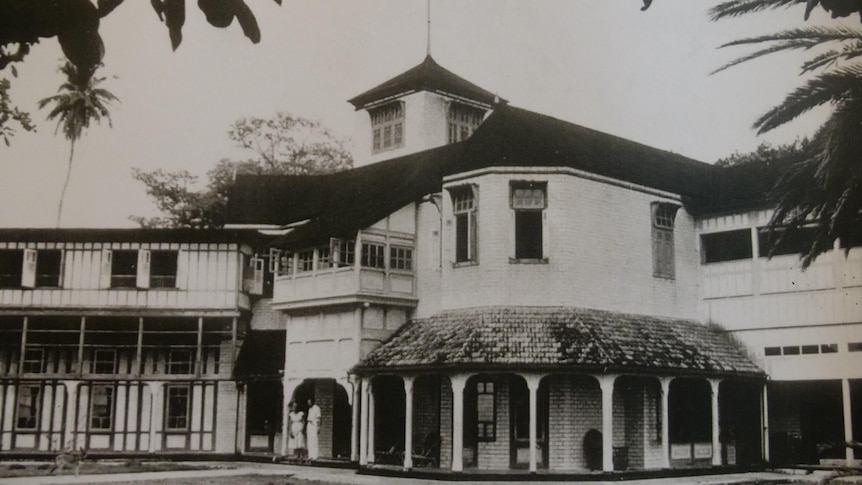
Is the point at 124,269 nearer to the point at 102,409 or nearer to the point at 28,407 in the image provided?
the point at 102,409

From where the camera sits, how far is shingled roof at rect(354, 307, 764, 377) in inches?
714

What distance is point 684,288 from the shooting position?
21.6 meters

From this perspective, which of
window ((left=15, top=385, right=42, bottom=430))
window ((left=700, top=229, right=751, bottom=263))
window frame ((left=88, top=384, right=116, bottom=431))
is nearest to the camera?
window ((left=700, top=229, right=751, bottom=263))

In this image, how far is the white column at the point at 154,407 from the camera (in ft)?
80.6

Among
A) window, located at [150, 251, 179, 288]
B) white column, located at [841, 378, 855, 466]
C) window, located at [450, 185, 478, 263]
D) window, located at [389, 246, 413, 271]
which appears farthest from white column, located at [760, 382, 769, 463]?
window, located at [150, 251, 179, 288]

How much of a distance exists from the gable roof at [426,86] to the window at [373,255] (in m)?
7.48

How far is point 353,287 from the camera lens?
2072 centimetres

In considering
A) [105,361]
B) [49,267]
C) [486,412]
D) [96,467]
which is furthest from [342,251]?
[49,267]

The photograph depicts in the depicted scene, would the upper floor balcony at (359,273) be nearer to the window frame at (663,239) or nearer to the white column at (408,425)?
the white column at (408,425)

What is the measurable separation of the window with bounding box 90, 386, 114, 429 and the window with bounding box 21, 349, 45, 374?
1463 millimetres

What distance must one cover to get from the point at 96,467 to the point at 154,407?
326 centimetres

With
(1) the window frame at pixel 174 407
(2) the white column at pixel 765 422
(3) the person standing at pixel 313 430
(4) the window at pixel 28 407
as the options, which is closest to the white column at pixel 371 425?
(3) the person standing at pixel 313 430

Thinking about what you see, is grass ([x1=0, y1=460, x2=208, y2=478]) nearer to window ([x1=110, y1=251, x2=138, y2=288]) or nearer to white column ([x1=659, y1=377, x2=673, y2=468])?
window ([x1=110, y1=251, x2=138, y2=288])

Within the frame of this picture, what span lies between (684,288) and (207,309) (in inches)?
458
